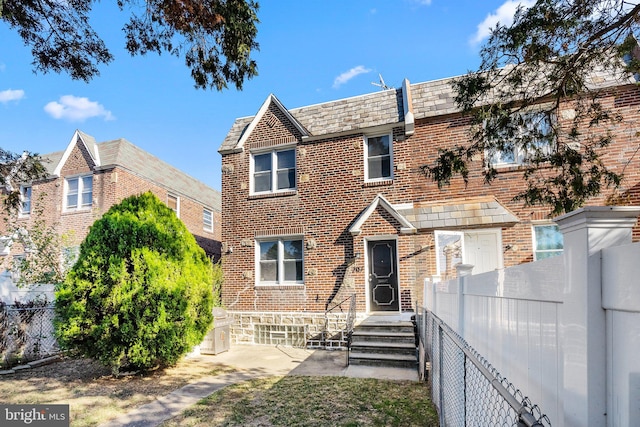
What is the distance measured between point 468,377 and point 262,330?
372 inches

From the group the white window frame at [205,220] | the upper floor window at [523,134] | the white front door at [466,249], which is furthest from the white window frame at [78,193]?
the upper floor window at [523,134]

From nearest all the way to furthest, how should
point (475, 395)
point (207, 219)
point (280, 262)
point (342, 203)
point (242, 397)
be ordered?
1. point (475, 395)
2. point (242, 397)
3. point (342, 203)
4. point (280, 262)
5. point (207, 219)

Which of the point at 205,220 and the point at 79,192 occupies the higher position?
the point at 79,192

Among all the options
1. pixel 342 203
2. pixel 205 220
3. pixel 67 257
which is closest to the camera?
pixel 342 203

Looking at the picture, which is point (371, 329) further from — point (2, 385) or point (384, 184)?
point (2, 385)

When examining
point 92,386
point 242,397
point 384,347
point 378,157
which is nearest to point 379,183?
point 378,157

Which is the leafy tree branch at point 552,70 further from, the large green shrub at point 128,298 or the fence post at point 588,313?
the large green shrub at point 128,298

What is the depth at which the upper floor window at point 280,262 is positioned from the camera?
11906mm

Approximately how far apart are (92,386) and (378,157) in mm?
8964

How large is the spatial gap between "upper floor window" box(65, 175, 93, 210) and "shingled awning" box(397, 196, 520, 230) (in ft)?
45.9

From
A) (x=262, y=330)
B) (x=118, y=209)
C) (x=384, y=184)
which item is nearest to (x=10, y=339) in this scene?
(x=118, y=209)

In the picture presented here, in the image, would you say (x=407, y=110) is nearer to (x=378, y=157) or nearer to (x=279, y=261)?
(x=378, y=157)

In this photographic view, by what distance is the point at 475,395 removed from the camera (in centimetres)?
268

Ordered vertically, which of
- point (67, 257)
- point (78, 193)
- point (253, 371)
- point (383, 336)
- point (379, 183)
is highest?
point (78, 193)
